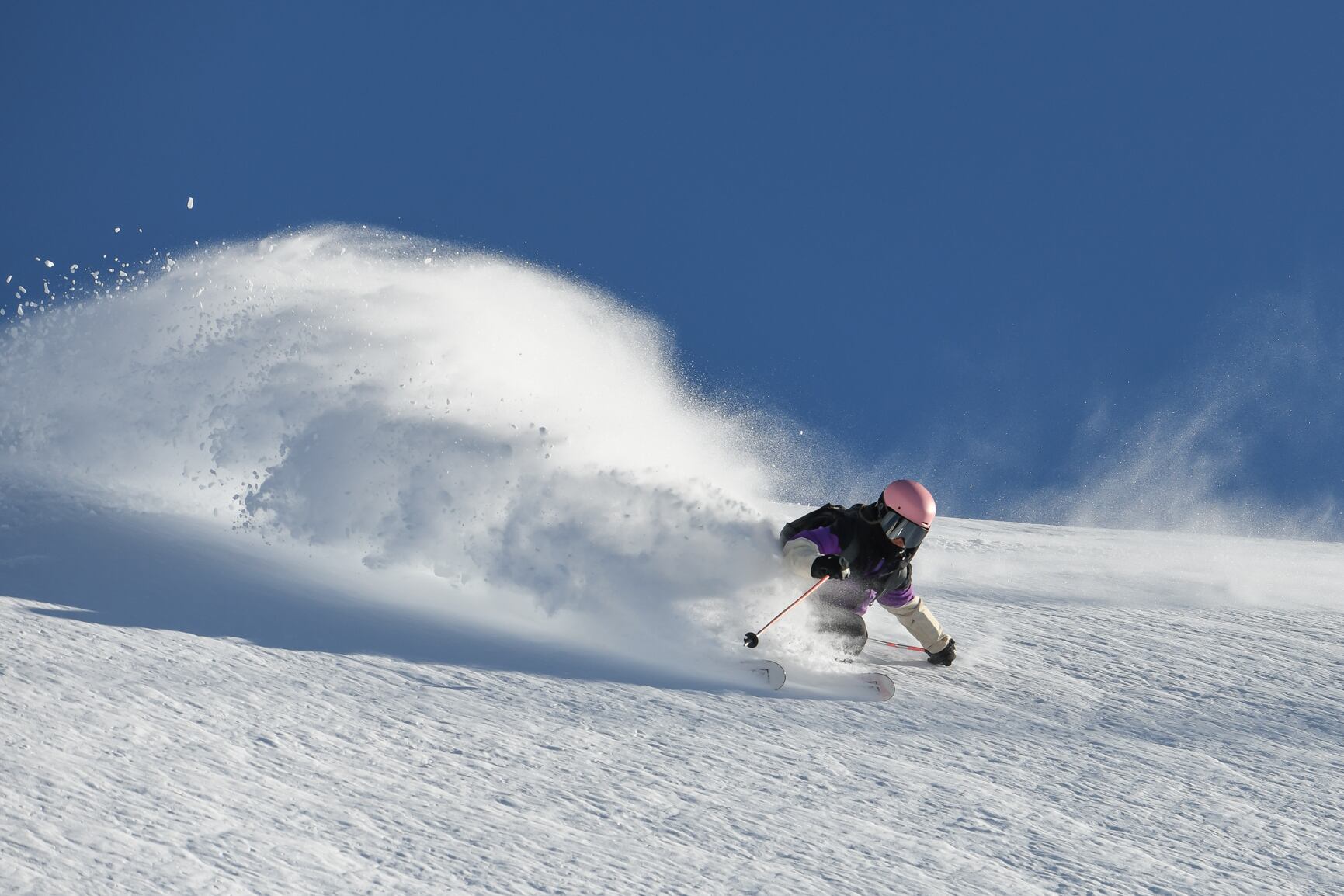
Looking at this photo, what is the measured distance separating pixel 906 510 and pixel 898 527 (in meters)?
0.08

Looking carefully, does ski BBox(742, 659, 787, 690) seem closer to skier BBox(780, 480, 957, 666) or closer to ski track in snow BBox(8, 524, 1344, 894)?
ski track in snow BBox(8, 524, 1344, 894)

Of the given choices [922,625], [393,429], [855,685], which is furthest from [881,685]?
[393,429]

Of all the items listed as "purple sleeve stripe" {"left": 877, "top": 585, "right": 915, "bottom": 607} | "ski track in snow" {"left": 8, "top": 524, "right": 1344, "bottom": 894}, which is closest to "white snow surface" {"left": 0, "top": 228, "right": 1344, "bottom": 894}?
"ski track in snow" {"left": 8, "top": 524, "right": 1344, "bottom": 894}

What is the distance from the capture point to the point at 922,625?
484 cm

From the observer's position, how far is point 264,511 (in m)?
5.64

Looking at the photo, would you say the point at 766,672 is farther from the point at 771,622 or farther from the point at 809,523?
the point at 809,523

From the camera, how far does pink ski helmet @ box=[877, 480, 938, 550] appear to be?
4496mm

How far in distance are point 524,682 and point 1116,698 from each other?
2311 mm

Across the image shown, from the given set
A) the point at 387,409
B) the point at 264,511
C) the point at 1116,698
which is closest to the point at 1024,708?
the point at 1116,698

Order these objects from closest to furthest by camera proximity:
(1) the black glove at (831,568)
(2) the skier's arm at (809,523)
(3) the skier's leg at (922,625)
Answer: (1) the black glove at (831,568)
(2) the skier's arm at (809,523)
(3) the skier's leg at (922,625)

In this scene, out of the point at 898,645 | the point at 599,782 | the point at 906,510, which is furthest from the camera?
the point at 898,645

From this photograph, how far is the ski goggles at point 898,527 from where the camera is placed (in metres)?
4.52

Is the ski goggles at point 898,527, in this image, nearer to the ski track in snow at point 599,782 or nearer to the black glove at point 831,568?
the black glove at point 831,568

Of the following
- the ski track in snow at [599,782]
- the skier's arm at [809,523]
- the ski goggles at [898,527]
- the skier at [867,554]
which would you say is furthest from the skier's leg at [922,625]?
the skier's arm at [809,523]
